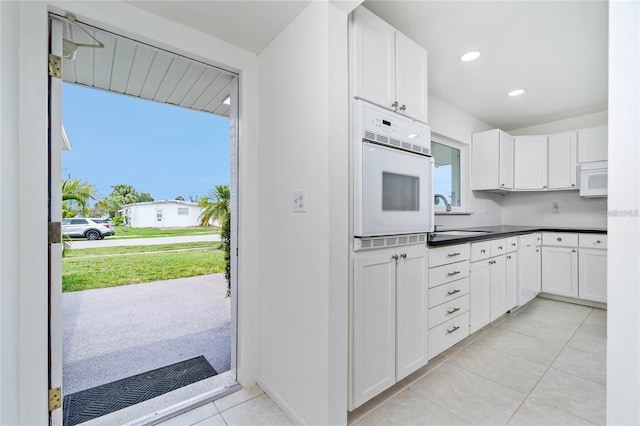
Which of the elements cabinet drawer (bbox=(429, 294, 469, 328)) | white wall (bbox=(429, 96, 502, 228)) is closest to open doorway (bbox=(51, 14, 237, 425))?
cabinet drawer (bbox=(429, 294, 469, 328))

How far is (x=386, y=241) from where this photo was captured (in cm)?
160

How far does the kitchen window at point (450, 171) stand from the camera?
334 cm

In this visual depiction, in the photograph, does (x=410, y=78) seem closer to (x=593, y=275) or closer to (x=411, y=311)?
(x=411, y=311)

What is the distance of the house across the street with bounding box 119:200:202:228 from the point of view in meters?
1.97

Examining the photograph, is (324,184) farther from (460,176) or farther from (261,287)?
(460,176)

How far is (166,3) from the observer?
57.4 inches

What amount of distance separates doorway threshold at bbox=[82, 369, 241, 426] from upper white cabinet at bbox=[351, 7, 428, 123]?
1928 mm

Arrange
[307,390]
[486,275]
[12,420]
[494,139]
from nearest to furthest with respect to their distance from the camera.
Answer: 1. [12,420]
2. [307,390]
3. [486,275]
4. [494,139]

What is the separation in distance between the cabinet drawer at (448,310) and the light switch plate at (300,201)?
3.78 feet

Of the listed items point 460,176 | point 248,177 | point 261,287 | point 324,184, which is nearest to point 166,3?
point 248,177

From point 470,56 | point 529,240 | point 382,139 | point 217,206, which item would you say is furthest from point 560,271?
point 217,206

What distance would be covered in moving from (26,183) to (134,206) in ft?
2.34

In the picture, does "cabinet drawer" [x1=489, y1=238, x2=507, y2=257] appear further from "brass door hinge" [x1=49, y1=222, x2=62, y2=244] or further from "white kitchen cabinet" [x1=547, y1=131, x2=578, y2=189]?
"brass door hinge" [x1=49, y1=222, x2=62, y2=244]

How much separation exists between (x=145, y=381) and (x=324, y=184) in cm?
182
